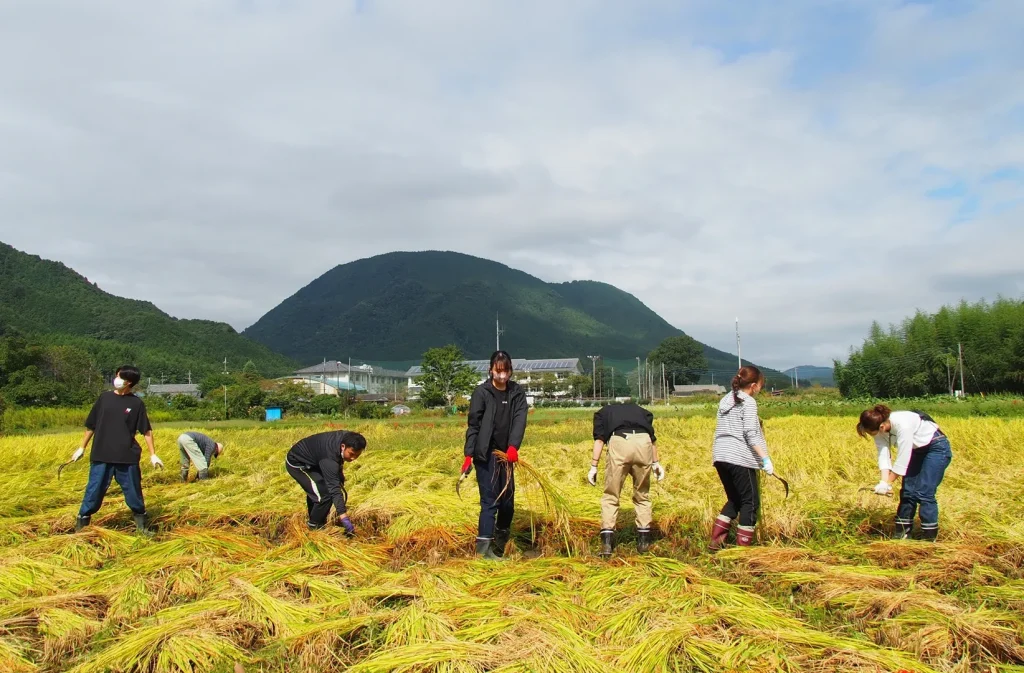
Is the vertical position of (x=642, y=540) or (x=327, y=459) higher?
(x=327, y=459)

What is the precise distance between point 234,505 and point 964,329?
44.0 m

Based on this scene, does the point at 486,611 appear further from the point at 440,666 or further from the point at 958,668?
the point at 958,668

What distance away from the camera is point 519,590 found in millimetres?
4125

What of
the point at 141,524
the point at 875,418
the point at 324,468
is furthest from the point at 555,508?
the point at 141,524

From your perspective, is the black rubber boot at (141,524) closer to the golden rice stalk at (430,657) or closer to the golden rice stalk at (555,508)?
the golden rice stalk at (555,508)

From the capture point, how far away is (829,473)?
29.6 feet

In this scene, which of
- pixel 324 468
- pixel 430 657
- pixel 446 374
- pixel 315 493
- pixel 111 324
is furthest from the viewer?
pixel 111 324

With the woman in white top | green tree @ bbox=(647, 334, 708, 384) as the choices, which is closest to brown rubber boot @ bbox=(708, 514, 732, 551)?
the woman in white top

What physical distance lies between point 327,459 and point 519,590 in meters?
2.77

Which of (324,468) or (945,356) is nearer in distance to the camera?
(324,468)

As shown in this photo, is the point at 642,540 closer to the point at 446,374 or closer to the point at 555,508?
the point at 555,508

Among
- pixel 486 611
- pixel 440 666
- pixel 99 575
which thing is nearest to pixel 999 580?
pixel 486 611

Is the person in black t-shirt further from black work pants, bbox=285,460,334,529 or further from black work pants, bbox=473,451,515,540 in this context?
black work pants, bbox=473,451,515,540

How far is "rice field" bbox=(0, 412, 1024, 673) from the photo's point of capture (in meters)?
3.17
